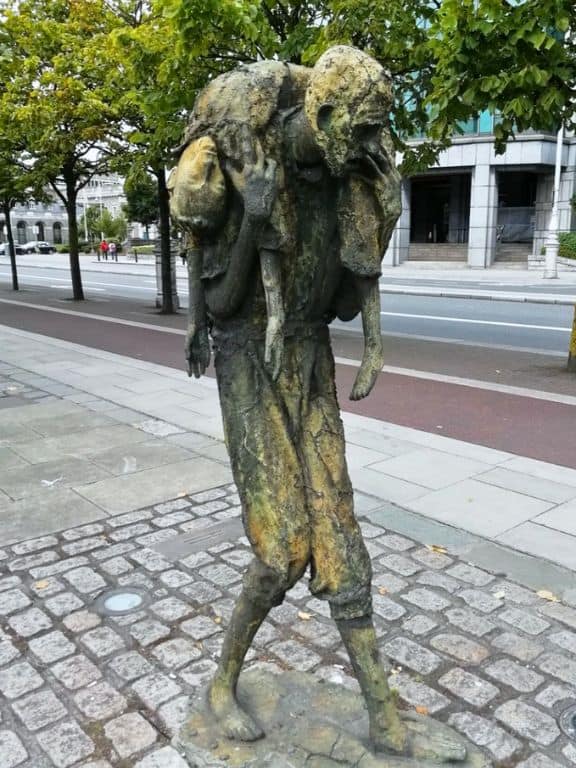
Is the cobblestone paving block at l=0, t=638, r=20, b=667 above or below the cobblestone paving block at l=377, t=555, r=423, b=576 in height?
below

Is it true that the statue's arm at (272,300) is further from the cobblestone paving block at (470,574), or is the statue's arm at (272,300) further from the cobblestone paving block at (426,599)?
the cobblestone paving block at (470,574)

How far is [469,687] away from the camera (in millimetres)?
3529

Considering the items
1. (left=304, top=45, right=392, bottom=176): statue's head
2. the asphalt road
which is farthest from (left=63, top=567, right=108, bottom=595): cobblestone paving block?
the asphalt road

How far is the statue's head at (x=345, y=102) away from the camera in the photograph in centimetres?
217

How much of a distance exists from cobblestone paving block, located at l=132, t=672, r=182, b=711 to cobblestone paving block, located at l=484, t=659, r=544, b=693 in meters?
1.51

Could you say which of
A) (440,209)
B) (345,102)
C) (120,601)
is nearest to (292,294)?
(345,102)

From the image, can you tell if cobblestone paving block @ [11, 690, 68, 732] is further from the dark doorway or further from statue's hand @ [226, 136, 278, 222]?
the dark doorway

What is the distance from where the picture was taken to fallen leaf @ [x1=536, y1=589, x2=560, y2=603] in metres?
4.30

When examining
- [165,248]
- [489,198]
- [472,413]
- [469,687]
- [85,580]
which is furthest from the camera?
[489,198]

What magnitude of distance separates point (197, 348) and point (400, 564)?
251cm

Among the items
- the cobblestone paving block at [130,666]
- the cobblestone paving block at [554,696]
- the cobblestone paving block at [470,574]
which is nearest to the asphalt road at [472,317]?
the cobblestone paving block at [470,574]

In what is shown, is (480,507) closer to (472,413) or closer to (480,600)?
(480,600)

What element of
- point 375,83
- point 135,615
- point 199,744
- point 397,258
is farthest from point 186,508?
point 397,258

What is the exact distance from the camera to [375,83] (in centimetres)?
218
